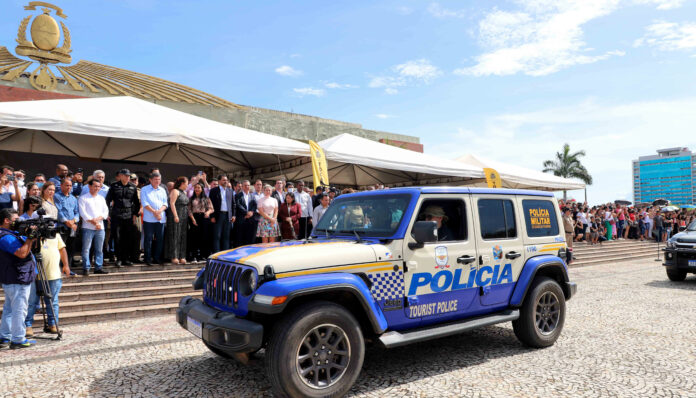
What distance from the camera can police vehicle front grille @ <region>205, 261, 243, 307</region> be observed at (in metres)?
3.77

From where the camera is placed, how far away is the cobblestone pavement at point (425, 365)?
13.0 ft

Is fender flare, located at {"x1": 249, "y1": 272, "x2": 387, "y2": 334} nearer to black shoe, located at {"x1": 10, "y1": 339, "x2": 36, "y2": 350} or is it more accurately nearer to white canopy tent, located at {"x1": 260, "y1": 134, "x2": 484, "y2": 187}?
black shoe, located at {"x1": 10, "y1": 339, "x2": 36, "y2": 350}

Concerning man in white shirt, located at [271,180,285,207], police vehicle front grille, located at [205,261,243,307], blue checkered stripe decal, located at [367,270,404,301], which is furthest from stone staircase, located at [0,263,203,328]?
blue checkered stripe decal, located at [367,270,404,301]

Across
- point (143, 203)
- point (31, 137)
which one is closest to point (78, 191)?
point (143, 203)

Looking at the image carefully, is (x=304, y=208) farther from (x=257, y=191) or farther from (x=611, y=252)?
(x=611, y=252)

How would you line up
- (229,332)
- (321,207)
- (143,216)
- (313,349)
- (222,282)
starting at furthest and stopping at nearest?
(321,207) → (143,216) → (222,282) → (313,349) → (229,332)

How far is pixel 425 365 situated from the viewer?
4668mm

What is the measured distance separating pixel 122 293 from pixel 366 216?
5234 mm

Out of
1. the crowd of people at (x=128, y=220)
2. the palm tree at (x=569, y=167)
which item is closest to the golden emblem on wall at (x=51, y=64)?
the crowd of people at (x=128, y=220)

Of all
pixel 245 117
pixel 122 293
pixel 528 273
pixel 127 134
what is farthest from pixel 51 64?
pixel 528 273

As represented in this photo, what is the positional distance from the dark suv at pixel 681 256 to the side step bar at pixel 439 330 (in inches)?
338

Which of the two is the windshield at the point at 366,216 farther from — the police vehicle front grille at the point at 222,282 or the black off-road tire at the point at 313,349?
the police vehicle front grille at the point at 222,282

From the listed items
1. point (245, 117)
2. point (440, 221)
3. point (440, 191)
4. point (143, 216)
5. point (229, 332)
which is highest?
point (245, 117)

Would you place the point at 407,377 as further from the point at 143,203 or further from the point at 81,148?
the point at 81,148
